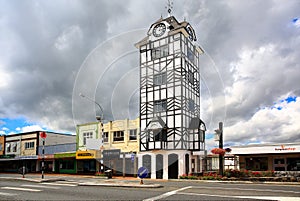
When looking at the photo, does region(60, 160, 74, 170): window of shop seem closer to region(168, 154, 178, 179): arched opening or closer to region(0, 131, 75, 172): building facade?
region(0, 131, 75, 172): building facade

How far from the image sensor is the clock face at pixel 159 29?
31886mm

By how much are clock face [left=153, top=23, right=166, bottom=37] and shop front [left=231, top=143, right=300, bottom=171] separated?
15.6 meters

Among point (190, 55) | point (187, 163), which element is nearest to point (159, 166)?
point (187, 163)

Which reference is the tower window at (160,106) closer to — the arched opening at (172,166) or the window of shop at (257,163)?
the arched opening at (172,166)

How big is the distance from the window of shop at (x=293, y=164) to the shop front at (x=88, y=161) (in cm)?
2193

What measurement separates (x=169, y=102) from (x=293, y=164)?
14.5 m

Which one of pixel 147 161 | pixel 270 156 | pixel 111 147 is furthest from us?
pixel 111 147

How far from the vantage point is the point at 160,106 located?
100ft

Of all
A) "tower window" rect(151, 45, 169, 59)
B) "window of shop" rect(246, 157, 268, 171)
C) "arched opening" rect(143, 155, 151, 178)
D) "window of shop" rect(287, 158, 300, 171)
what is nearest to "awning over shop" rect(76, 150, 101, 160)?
"arched opening" rect(143, 155, 151, 178)

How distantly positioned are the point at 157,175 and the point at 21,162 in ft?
102

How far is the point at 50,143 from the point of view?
45688 mm

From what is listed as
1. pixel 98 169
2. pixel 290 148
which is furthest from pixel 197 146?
pixel 98 169

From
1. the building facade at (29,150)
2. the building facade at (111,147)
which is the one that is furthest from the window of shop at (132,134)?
the building facade at (29,150)

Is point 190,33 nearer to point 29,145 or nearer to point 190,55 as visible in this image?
point 190,55
